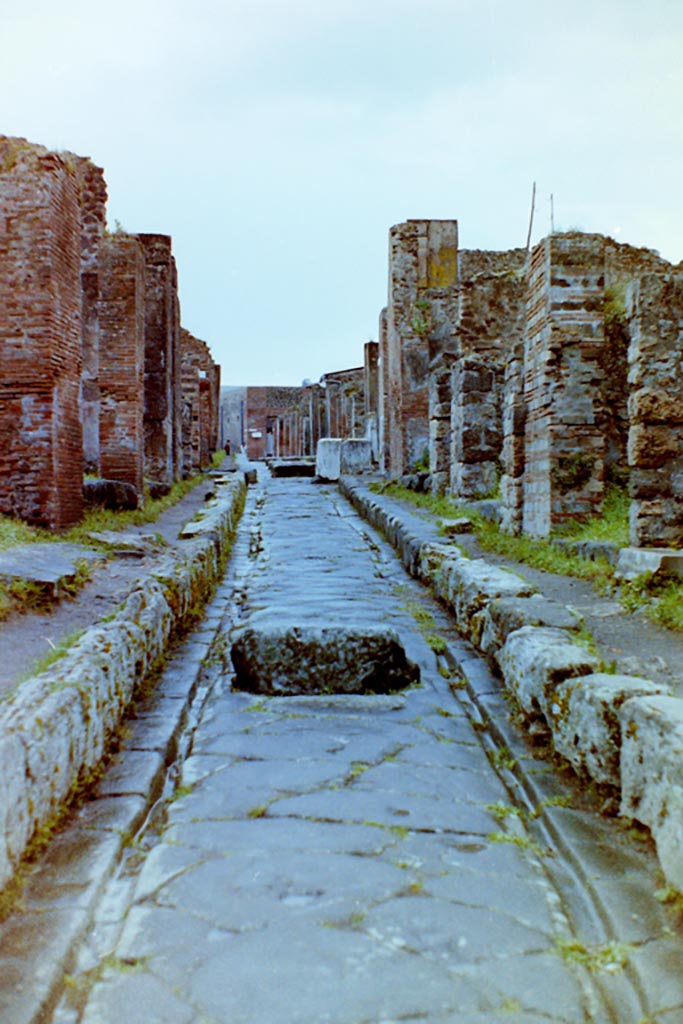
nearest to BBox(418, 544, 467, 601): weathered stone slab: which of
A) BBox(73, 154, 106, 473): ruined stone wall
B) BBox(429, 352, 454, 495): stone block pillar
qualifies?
BBox(429, 352, 454, 495): stone block pillar

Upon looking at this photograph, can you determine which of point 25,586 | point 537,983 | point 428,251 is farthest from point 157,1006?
point 428,251

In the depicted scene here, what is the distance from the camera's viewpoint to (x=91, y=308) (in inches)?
517

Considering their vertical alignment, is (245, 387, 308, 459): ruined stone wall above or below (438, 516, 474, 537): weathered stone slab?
above

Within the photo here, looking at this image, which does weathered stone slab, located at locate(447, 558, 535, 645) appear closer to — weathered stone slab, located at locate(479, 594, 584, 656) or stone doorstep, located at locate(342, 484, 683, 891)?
weathered stone slab, located at locate(479, 594, 584, 656)

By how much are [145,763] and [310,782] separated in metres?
0.64

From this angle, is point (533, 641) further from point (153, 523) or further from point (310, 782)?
point (153, 523)

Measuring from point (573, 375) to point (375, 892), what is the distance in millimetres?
6444

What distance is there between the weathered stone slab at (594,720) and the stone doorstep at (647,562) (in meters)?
2.42

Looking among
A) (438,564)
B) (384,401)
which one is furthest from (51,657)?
(384,401)

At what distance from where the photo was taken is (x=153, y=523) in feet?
37.5

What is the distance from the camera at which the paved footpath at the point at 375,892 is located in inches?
73.8

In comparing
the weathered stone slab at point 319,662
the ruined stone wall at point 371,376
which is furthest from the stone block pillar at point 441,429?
the ruined stone wall at point 371,376

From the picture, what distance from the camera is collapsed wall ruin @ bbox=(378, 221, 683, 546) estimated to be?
234 inches

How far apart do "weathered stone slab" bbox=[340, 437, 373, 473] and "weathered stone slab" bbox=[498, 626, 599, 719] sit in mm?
17916
